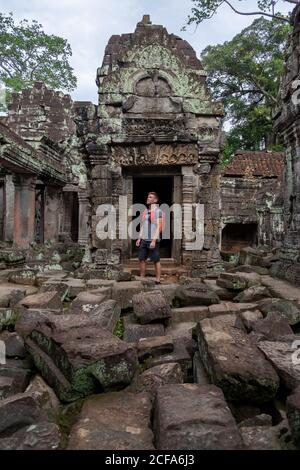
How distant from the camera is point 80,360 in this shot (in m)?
2.34

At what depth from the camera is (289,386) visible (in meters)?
2.31

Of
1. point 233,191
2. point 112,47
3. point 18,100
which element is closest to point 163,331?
point 112,47

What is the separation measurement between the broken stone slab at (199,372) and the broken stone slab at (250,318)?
0.81 meters

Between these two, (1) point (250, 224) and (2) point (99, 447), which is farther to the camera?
(1) point (250, 224)

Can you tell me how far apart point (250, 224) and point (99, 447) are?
15632 millimetres

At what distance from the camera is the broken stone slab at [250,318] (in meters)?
3.43

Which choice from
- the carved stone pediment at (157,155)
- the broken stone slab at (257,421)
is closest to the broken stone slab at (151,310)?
the broken stone slab at (257,421)

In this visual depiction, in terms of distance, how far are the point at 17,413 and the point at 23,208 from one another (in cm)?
796

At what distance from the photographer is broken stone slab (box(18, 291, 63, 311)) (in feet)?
12.9

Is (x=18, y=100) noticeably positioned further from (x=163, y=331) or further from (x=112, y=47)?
(x=163, y=331)

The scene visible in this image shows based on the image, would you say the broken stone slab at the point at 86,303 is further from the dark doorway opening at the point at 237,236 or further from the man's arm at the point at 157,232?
the dark doorway opening at the point at 237,236

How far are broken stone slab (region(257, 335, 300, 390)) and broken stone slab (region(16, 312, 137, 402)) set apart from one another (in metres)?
1.06

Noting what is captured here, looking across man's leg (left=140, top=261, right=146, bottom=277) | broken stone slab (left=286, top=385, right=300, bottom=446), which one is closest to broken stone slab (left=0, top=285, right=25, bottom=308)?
man's leg (left=140, top=261, right=146, bottom=277)

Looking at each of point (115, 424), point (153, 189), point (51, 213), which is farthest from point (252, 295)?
point (51, 213)
